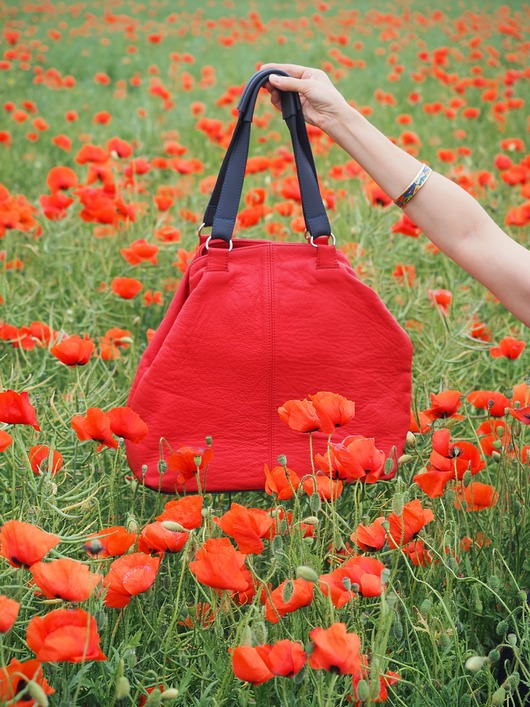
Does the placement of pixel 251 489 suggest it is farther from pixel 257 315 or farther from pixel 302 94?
pixel 302 94

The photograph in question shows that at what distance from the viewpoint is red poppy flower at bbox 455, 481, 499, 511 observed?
1.33 meters

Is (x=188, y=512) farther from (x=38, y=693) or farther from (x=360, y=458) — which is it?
(x=38, y=693)

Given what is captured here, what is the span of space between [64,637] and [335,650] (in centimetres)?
28

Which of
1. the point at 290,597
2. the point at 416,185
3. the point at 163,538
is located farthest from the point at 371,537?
the point at 416,185

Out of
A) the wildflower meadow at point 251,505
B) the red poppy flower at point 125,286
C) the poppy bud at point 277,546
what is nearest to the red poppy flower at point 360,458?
the wildflower meadow at point 251,505

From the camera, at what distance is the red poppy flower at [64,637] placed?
2.78 ft

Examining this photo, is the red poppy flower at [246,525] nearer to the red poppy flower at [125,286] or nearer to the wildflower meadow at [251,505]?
the wildflower meadow at [251,505]

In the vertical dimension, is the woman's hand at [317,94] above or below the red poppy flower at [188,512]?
above

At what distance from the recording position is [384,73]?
6789mm

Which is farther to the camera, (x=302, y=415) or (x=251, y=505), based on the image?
(x=251, y=505)

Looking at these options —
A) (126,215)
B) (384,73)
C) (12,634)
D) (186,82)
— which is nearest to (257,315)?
(12,634)

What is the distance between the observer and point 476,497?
4.46 feet

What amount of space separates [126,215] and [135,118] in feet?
8.73

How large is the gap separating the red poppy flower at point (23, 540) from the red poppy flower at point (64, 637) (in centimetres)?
8
